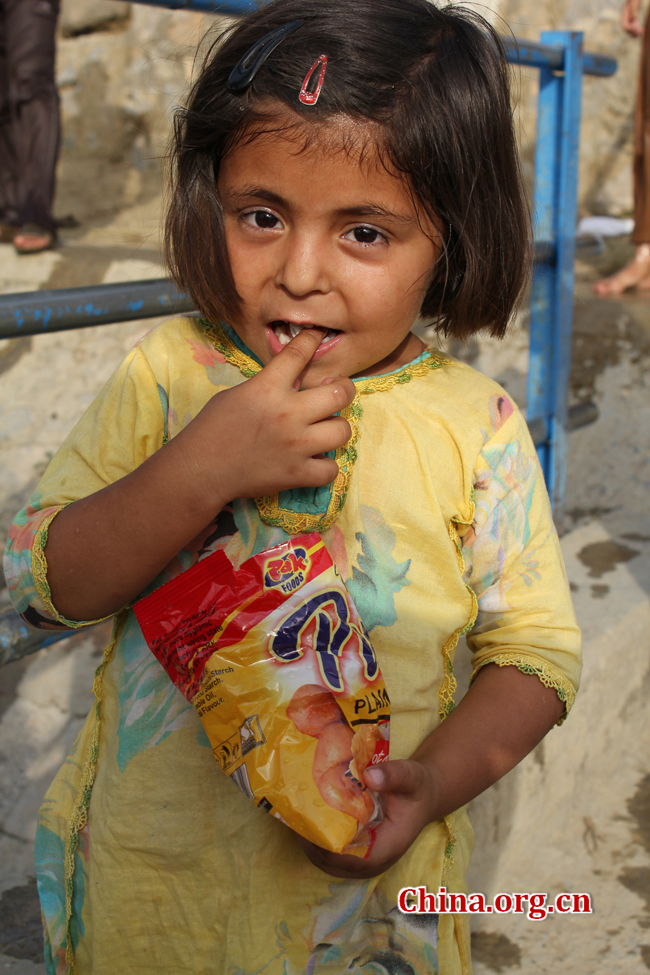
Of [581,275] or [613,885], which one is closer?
[613,885]

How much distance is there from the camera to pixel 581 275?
15.9ft

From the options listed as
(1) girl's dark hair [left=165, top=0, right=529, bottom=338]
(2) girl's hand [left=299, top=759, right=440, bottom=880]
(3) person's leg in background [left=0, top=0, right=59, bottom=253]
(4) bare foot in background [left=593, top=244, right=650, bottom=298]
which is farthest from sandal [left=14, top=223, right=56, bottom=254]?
(2) girl's hand [left=299, top=759, right=440, bottom=880]

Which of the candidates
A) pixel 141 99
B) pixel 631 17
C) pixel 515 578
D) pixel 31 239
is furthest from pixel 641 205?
pixel 141 99

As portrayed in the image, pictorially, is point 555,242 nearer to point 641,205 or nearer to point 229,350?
point 229,350

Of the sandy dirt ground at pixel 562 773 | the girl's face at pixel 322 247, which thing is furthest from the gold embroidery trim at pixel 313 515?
the sandy dirt ground at pixel 562 773

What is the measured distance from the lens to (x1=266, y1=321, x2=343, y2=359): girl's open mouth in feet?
2.96

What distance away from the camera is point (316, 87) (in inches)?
32.9

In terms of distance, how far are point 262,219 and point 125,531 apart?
37cm

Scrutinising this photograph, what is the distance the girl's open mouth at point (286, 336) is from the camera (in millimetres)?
903

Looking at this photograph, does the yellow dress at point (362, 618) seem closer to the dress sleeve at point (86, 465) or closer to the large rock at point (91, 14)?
the dress sleeve at point (86, 465)

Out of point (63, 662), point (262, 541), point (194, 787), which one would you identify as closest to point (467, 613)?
point (262, 541)

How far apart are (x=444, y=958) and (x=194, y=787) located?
38 cm

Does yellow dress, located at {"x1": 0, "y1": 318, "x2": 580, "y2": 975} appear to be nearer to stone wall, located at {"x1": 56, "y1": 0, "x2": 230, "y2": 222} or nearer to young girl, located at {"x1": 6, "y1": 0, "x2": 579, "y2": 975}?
young girl, located at {"x1": 6, "y1": 0, "x2": 579, "y2": 975}

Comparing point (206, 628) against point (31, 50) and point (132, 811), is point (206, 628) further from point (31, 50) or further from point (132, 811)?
point (31, 50)
